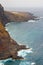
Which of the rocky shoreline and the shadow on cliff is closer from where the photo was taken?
the shadow on cliff

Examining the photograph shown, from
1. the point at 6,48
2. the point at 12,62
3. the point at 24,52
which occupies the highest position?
the point at 24,52

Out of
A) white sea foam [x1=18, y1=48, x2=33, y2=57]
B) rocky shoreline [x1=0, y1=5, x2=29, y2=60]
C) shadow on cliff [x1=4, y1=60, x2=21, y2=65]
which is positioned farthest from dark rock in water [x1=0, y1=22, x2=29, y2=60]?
shadow on cliff [x1=4, y1=60, x2=21, y2=65]

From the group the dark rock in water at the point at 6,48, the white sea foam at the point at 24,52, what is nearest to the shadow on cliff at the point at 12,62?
the dark rock in water at the point at 6,48

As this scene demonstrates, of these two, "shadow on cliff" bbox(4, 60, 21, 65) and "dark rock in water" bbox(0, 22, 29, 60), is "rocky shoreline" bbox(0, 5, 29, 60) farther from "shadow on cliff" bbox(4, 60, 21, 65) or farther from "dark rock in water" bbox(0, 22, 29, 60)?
"shadow on cliff" bbox(4, 60, 21, 65)

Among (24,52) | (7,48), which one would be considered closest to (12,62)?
(7,48)

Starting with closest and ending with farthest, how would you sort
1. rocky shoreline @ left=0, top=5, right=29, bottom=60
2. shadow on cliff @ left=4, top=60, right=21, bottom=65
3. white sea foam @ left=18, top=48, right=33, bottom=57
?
shadow on cliff @ left=4, top=60, right=21, bottom=65 → rocky shoreline @ left=0, top=5, right=29, bottom=60 → white sea foam @ left=18, top=48, right=33, bottom=57

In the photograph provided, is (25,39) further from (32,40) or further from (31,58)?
(31,58)

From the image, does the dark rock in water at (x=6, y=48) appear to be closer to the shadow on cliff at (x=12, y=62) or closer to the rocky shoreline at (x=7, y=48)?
the rocky shoreline at (x=7, y=48)

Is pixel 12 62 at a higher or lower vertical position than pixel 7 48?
lower

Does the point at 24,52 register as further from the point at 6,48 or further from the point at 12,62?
the point at 12,62

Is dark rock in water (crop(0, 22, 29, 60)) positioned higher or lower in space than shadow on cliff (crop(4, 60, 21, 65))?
higher

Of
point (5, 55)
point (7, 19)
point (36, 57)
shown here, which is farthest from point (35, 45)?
point (7, 19)

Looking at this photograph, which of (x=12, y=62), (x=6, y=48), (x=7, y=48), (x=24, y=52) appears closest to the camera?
(x=12, y=62)
